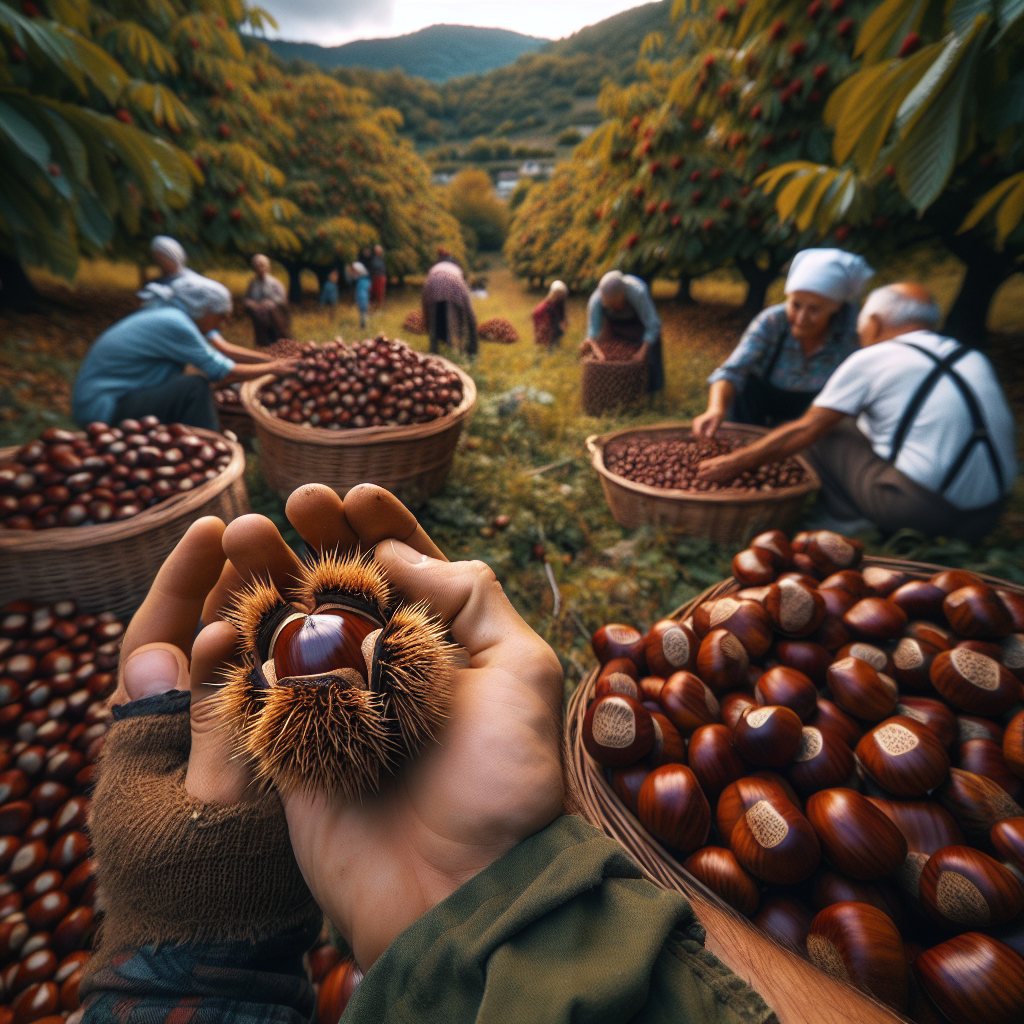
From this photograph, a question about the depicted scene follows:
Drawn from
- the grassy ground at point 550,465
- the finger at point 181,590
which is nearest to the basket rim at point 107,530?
the grassy ground at point 550,465

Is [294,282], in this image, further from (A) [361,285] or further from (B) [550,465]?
(B) [550,465]

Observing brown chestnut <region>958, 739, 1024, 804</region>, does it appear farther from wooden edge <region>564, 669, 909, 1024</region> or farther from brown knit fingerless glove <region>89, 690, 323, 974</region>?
brown knit fingerless glove <region>89, 690, 323, 974</region>

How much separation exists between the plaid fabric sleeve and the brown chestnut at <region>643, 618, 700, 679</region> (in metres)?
0.90

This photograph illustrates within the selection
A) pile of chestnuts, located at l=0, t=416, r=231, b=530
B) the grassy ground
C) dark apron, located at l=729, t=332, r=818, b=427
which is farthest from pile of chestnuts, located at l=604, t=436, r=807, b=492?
pile of chestnuts, located at l=0, t=416, r=231, b=530

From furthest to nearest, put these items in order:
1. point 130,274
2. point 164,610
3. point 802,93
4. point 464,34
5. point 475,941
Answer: point 464,34, point 130,274, point 802,93, point 164,610, point 475,941

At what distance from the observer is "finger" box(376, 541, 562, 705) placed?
30.1 inches

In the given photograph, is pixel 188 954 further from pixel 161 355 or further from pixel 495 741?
pixel 161 355

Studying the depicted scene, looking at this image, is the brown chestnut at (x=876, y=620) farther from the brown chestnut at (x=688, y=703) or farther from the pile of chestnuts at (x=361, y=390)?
the pile of chestnuts at (x=361, y=390)

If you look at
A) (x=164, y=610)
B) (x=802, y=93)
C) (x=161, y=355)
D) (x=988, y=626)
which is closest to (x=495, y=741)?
(x=164, y=610)

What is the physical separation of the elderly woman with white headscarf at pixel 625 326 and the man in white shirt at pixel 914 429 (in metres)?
2.28

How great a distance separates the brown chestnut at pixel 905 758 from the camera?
0.85 metres

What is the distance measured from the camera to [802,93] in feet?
11.1

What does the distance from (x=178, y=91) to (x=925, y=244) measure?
7915 mm

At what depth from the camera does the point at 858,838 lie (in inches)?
31.2
